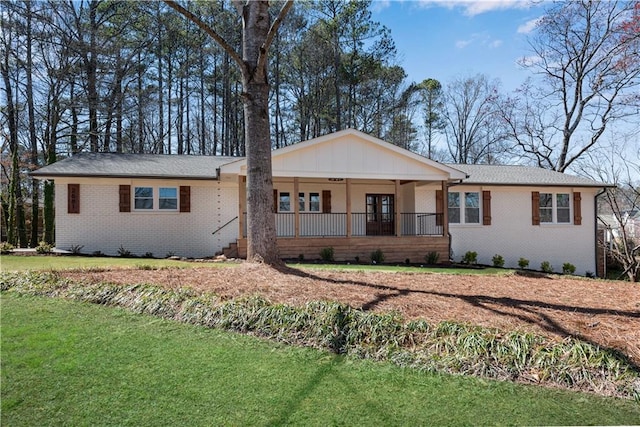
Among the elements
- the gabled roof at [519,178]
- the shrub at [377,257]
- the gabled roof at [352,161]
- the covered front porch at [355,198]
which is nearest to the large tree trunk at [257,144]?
the covered front porch at [355,198]

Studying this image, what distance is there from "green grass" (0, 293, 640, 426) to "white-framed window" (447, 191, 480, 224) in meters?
13.1

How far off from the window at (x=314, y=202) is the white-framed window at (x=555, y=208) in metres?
9.13

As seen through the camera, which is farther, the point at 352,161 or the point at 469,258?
the point at 469,258

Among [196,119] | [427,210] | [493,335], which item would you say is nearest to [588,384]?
[493,335]

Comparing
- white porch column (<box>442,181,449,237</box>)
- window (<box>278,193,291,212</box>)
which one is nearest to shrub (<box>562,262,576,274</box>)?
white porch column (<box>442,181,449,237</box>)

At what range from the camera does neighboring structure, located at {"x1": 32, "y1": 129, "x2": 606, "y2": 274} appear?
13.0 metres

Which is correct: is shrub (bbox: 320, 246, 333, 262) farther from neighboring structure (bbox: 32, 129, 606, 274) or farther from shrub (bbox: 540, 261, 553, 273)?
shrub (bbox: 540, 261, 553, 273)

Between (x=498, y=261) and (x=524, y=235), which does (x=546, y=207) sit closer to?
(x=524, y=235)

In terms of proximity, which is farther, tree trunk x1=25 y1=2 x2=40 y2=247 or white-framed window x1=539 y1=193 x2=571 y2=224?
tree trunk x1=25 y1=2 x2=40 y2=247

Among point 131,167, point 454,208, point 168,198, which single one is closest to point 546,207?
point 454,208

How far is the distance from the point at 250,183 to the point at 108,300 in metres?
2.95

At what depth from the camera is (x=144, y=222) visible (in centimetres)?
1338

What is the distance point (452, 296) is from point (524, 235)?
1230cm

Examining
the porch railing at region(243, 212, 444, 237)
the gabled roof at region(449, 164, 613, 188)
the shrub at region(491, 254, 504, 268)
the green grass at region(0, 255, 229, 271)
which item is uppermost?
the gabled roof at region(449, 164, 613, 188)
